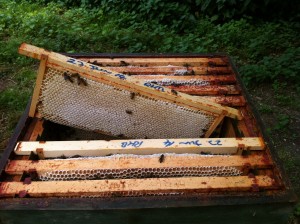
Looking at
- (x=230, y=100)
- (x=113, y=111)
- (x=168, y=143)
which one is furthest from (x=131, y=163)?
(x=230, y=100)

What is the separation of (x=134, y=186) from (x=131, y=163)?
186 mm

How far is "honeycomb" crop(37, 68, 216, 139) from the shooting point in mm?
2387

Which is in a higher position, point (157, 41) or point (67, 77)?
point (67, 77)

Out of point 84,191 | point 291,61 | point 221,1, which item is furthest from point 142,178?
point 221,1

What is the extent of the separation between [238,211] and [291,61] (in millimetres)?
3747

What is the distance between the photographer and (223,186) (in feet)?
6.39

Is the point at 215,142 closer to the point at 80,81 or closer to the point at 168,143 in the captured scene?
the point at 168,143

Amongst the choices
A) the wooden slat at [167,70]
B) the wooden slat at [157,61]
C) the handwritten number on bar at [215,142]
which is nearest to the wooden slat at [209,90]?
the wooden slat at [167,70]

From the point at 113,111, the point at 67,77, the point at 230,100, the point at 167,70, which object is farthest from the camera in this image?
the point at 167,70

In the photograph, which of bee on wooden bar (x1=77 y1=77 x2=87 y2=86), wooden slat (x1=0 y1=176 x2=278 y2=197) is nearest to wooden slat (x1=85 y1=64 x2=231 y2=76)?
bee on wooden bar (x1=77 y1=77 x2=87 y2=86)

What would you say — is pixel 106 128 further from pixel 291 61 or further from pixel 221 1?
pixel 221 1

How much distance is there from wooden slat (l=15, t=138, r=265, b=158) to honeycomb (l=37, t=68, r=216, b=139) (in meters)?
0.32

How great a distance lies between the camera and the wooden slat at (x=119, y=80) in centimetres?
225

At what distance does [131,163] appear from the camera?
2080 millimetres
